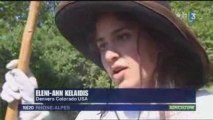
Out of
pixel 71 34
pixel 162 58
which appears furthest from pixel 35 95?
pixel 162 58

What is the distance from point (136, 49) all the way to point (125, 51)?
0.02 meters

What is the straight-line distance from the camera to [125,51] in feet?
3.51

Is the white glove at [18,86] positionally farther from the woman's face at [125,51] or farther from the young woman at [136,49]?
the woman's face at [125,51]

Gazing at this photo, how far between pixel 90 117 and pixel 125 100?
8cm

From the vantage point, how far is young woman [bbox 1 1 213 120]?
106 cm

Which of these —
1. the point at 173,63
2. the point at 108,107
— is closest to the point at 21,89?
the point at 108,107

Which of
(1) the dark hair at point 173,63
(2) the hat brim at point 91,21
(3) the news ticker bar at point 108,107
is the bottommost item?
(3) the news ticker bar at point 108,107

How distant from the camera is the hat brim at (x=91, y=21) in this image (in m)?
1.04

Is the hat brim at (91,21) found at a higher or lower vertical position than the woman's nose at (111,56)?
higher

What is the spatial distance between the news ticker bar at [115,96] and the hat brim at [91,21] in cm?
7

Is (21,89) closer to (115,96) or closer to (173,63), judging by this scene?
(115,96)

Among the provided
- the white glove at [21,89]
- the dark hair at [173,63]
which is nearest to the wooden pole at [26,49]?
the white glove at [21,89]

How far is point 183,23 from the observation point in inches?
42.6

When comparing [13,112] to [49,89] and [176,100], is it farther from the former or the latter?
[176,100]
